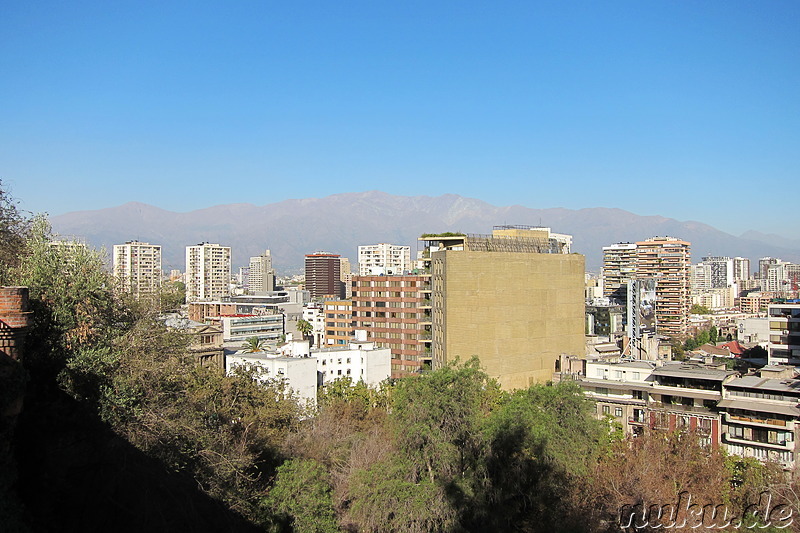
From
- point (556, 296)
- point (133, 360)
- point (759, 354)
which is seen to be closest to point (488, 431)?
point (133, 360)

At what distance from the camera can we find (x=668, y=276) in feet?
363

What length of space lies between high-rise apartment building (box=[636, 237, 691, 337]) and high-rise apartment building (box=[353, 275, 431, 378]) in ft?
209

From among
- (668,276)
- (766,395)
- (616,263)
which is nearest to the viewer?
(766,395)

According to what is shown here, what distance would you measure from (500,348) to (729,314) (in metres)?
106

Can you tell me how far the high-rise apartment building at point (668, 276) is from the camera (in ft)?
346

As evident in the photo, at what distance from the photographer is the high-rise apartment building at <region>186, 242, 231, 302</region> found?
153663 mm

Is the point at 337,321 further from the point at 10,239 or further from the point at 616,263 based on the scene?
the point at 616,263

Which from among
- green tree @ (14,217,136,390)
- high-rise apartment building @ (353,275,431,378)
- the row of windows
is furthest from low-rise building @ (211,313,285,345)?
green tree @ (14,217,136,390)

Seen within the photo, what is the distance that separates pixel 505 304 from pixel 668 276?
73.2 m

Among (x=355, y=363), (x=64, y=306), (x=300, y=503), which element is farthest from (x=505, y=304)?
(x=64, y=306)

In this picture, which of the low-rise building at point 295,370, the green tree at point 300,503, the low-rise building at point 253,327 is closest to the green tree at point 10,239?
the green tree at point 300,503

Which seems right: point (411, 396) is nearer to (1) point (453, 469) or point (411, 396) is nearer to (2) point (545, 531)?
(1) point (453, 469)

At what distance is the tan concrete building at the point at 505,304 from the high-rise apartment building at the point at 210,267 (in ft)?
367

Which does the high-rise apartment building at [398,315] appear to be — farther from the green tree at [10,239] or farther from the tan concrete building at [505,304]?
the green tree at [10,239]
